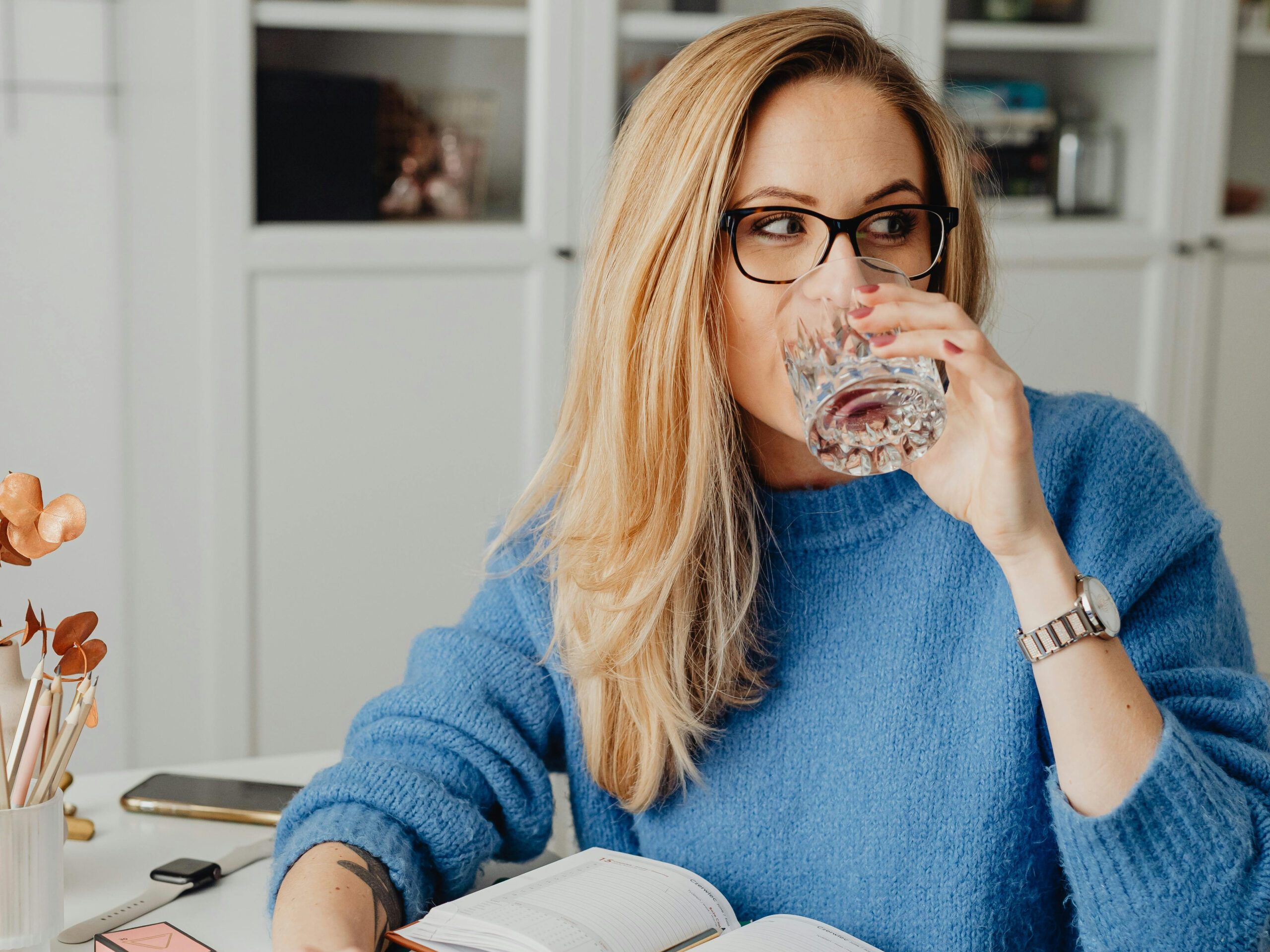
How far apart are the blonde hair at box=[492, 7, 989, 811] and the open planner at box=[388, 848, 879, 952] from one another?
168mm

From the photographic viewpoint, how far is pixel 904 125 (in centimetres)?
107

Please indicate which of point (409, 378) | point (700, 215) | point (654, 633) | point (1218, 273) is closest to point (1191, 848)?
point (654, 633)

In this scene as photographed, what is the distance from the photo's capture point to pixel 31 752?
785 mm

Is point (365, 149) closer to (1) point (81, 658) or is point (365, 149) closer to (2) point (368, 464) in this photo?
(2) point (368, 464)

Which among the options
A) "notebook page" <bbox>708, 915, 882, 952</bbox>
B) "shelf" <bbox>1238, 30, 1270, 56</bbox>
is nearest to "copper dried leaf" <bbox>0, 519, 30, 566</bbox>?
"notebook page" <bbox>708, 915, 882, 952</bbox>

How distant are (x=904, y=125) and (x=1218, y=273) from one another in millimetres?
1924

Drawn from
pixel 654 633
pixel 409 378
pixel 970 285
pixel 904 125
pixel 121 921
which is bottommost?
pixel 121 921

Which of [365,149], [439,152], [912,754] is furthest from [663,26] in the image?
[912,754]

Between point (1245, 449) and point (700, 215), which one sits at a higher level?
point (700, 215)

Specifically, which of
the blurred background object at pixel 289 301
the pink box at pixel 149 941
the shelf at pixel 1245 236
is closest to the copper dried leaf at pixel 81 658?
the pink box at pixel 149 941

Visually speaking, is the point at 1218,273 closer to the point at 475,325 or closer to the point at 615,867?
the point at 475,325

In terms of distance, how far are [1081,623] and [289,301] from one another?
1.66 metres

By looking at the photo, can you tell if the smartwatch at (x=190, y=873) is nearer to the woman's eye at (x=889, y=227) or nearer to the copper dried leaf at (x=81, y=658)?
the copper dried leaf at (x=81, y=658)

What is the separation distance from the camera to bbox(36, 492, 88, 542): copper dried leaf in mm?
793
